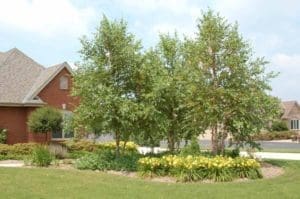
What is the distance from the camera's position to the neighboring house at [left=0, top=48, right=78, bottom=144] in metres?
31.3

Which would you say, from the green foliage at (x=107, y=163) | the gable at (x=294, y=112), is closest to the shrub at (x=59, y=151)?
the green foliage at (x=107, y=163)

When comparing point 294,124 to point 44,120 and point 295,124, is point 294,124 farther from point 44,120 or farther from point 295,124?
point 44,120

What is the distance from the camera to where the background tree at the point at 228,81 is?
68.9ft

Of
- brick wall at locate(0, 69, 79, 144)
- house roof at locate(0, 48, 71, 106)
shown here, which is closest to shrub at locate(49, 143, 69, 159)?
brick wall at locate(0, 69, 79, 144)

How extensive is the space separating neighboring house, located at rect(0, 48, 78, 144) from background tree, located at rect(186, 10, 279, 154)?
11.2 metres

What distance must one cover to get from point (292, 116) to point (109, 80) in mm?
67977

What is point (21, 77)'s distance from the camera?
109 ft

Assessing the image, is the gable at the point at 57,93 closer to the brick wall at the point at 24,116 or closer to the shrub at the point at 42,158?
the brick wall at the point at 24,116

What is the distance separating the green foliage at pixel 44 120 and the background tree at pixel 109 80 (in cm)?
829

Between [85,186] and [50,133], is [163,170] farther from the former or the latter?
[50,133]

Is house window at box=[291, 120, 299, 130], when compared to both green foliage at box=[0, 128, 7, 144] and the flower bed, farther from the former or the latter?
the flower bed

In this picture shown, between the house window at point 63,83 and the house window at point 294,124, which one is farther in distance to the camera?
the house window at point 294,124

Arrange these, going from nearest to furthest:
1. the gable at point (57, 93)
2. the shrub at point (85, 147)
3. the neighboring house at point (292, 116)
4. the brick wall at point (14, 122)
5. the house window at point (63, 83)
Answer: the shrub at point (85, 147) → the brick wall at point (14, 122) → the gable at point (57, 93) → the house window at point (63, 83) → the neighboring house at point (292, 116)

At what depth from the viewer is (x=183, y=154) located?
20.0m
